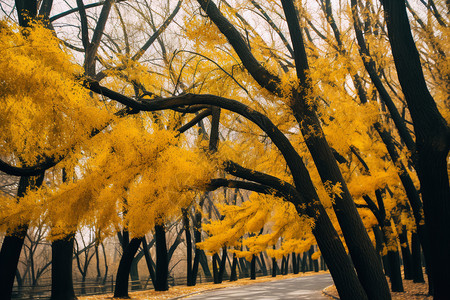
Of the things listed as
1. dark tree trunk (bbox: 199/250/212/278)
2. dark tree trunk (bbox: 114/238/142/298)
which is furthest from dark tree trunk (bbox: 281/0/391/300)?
dark tree trunk (bbox: 199/250/212/278)

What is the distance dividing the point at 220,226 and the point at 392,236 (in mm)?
6398

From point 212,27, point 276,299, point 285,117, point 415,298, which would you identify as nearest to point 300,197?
point 285,117

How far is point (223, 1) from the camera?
743 cm

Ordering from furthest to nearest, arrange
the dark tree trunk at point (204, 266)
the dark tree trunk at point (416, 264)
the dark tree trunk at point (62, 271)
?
the dark tree trunk at point (204, 266)
the dark tree trunk at point (416, 264)
the dark tree trunk at point (62, 271)

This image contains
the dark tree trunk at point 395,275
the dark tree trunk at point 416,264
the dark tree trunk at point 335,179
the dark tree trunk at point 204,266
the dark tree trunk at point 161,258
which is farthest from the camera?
the dark tree trunk at point 204,266

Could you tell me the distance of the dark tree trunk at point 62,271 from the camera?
13406 millimetres

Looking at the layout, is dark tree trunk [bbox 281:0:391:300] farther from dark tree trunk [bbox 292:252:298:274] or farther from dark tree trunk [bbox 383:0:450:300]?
dark tree trunk [bbox 292:252:298:274]

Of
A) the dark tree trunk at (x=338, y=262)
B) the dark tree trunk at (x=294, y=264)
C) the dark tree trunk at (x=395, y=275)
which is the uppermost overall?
the dark tree trunk at (x=338, y=262)

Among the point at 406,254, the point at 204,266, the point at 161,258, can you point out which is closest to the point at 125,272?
the point at 161,258

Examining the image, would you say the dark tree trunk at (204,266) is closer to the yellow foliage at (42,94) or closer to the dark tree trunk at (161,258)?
the dark tree trunk at (161,258)

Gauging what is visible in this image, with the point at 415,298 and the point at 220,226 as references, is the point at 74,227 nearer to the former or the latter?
the point at 220,226

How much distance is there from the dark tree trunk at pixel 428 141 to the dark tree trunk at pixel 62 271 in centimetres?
1160

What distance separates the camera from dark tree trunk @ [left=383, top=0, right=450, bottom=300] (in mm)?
5746

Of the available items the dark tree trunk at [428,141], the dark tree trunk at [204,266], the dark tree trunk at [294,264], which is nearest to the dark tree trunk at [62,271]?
the dark tree trunk at [428,141]
